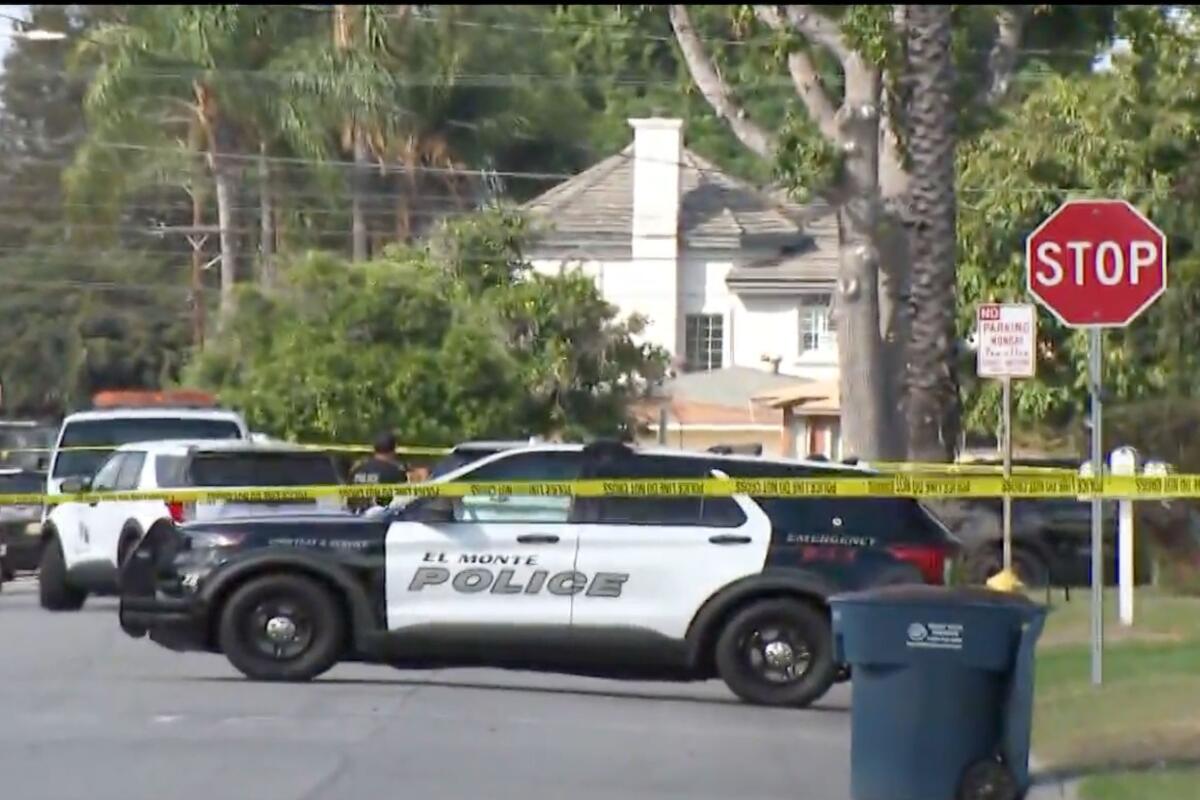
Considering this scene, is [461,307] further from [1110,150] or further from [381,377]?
[1110,150]

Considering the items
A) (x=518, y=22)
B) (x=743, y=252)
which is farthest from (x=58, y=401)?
(x=518, y=22)

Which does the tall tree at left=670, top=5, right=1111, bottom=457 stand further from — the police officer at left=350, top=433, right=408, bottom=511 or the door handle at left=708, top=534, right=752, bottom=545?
the door handle at left=708, top=534, right=752, bottom=545

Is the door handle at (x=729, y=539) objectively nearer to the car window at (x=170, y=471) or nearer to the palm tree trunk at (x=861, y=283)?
the car window at (x=170, y=471)

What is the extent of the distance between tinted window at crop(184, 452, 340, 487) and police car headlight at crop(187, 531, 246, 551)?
5091 mm

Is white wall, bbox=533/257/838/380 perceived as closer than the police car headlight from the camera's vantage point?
No

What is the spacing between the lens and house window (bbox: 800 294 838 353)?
54.7m

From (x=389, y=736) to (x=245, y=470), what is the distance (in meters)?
8.17

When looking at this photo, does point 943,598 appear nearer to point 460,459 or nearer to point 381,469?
point 460,459

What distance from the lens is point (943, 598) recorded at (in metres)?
11.2

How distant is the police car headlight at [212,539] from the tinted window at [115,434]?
28.0 ft

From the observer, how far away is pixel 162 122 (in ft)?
154

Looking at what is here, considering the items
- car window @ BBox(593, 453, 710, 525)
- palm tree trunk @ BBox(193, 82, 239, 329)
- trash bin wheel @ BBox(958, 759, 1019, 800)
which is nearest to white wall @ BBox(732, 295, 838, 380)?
palm tree trunk @ BBox(193, 82, 239, 329)

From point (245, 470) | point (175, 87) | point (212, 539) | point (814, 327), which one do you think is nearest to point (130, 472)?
point (245, 470)

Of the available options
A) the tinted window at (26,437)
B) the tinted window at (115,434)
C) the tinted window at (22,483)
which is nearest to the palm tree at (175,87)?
the tinted window at (26,437)
